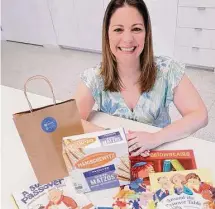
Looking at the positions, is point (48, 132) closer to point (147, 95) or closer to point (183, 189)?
point (183, 189)

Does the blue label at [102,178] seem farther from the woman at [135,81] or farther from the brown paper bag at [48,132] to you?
the woman at [135,81]

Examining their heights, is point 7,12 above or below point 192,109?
above

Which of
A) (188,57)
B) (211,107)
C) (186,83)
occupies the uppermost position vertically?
(186,83)

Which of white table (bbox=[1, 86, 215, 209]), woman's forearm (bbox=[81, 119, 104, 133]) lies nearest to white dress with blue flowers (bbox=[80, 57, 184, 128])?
white table (bbox=[1, 86, 215, 209])

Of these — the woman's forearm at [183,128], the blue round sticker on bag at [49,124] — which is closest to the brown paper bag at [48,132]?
the blue round sticker on bag at [49,124]

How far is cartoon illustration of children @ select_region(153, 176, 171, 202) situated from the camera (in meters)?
0.82

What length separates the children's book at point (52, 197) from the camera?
2.77 feet

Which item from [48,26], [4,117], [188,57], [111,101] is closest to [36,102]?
[4,117]

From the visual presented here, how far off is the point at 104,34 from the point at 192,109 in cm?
49

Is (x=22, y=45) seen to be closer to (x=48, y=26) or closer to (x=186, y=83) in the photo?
(x=48, y=26)

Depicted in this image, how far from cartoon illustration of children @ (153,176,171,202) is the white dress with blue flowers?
483 millimetres

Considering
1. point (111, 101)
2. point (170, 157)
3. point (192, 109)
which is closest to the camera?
point (170, 157)

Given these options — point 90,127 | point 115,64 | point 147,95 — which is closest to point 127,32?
point 115,64

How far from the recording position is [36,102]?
1.34m
